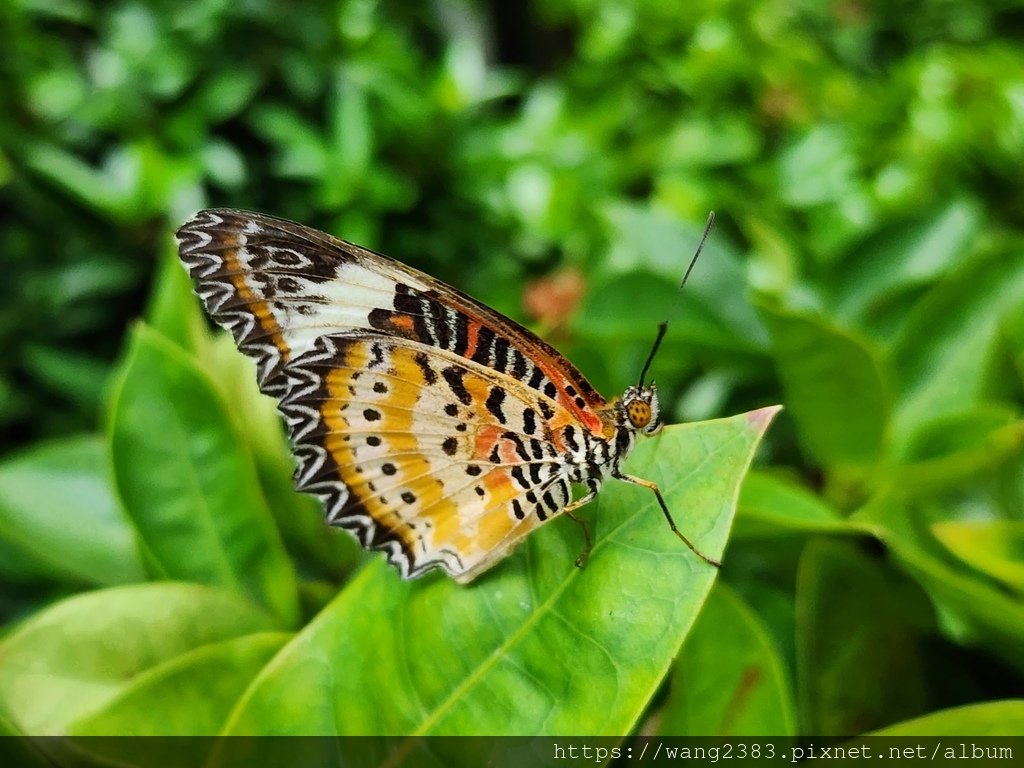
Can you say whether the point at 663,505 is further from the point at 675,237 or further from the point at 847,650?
the point at 675,237

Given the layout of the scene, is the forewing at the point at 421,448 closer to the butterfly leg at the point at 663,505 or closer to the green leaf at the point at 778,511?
the butterfly leg at the point at 663,505

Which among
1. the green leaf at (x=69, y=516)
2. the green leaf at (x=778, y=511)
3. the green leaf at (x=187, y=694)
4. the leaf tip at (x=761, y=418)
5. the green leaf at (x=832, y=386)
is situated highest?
the leaf tip at (x=761, y=418)

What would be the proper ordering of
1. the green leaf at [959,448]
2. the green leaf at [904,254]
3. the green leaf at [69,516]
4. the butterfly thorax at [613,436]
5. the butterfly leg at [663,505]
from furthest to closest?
the green leaf at [904,254] → the green leaf at [69,516] → the green leaf at [959,448] → the butterfly thorax at [613,436] → the butterfly leg at [663,505]

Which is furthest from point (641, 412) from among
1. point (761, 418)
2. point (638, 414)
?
point (761, 418)

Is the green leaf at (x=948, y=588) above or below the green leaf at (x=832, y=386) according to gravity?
below

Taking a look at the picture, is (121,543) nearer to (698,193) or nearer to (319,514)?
(319,514)

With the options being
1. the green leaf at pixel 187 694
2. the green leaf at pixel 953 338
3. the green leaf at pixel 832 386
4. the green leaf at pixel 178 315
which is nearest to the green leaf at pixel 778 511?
the green leaf at pixel 832 386
